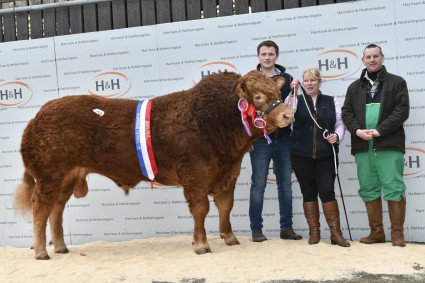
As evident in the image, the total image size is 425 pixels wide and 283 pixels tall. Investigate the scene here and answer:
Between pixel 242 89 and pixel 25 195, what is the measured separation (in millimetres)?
2680

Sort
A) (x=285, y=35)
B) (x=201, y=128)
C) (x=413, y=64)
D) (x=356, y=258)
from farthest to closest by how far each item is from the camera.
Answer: (x=285, y=35) < (x=413, y=64) < (x=201, y=128) < (x=356, y=258)

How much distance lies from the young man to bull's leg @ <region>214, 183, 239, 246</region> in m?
0.31

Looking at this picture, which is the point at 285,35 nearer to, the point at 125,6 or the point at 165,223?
the point at 125,6

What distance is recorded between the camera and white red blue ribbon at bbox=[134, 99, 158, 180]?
16.9 ft

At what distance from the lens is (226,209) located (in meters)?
5.49

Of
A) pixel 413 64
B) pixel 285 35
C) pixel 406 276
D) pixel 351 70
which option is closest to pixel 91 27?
pixel 285 35

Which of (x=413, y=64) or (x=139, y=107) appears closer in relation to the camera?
(x=139, y=107)

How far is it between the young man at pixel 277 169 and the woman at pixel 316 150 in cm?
28

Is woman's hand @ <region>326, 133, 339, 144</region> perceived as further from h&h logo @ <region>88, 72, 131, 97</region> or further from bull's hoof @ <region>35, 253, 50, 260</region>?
bull's hoof @ <region>35, 253, 50, 260</region>

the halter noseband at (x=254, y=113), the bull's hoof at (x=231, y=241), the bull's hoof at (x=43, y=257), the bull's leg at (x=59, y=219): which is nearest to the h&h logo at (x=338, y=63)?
the halter noseband at (x=254, y=113)

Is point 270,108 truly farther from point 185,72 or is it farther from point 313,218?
point 185,72

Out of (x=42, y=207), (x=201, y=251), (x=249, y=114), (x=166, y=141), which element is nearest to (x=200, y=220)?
(x=201, y=251)

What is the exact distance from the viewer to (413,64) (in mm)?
5707

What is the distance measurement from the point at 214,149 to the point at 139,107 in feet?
3.01
